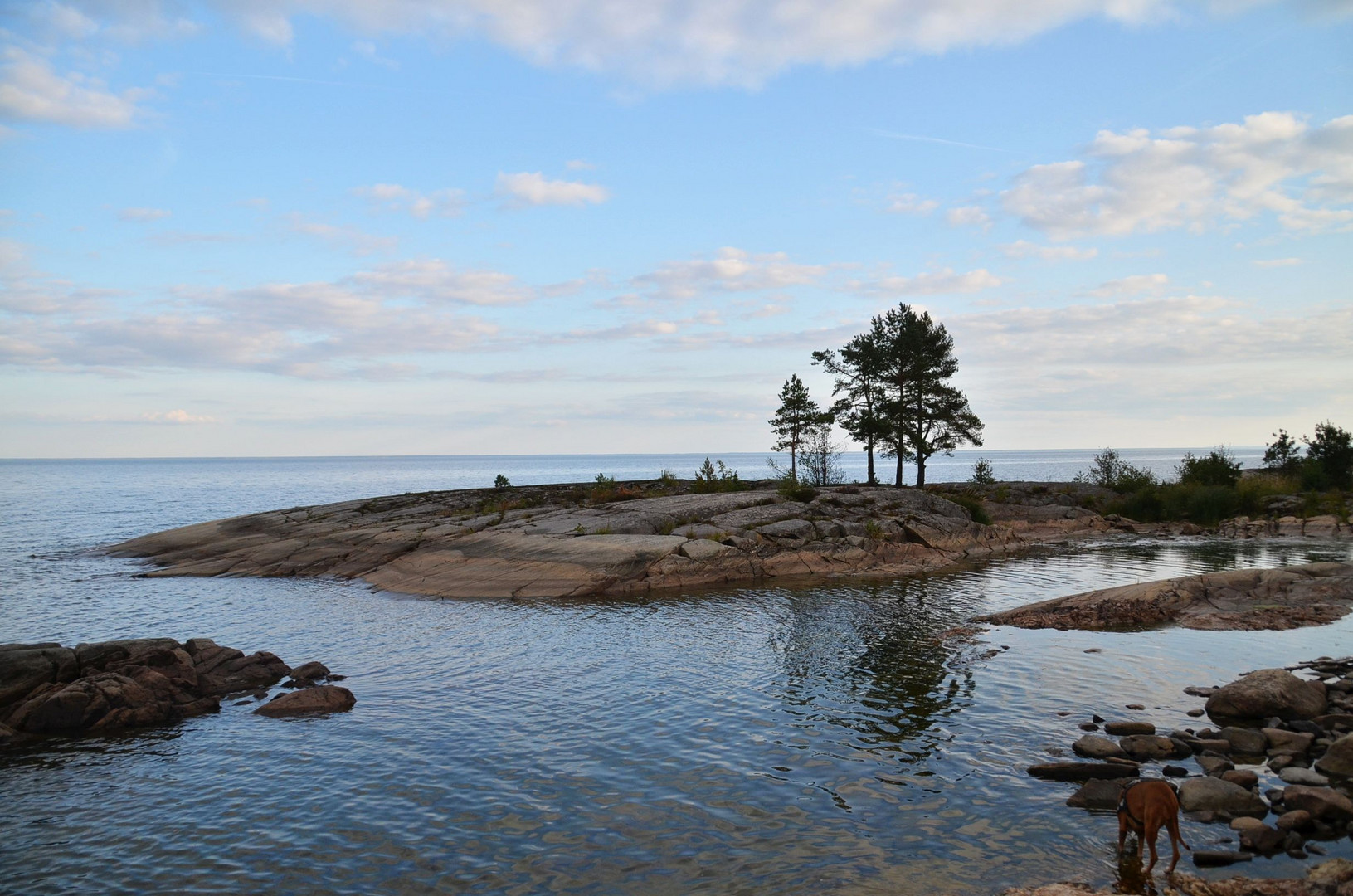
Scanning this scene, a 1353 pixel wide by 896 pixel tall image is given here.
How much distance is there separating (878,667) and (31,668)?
24.2 m

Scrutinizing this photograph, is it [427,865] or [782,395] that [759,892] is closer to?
[427,865]

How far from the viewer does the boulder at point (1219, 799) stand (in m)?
12.5

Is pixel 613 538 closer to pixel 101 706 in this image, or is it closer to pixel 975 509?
pixel 101 706

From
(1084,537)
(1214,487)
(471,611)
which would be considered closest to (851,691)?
(471,611)

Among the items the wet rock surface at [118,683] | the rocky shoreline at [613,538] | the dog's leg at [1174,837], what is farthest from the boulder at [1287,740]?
the rocky shoreline at [613,538]

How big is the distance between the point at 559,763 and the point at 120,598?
35.4m

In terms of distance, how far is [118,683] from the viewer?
67.9 ft

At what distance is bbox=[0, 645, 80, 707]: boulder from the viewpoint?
20.2 meters

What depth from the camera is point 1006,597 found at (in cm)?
3462

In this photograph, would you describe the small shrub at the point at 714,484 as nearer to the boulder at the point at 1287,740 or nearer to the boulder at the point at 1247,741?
the boulder at the point at 1247,741

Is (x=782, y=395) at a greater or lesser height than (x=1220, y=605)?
greater

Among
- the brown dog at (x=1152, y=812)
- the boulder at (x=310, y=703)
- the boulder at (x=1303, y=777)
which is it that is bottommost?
the boulder at (x=310, y=703)

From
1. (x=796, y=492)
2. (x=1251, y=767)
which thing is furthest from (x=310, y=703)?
(x=796, y=492)

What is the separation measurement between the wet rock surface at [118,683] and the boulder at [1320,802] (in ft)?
69.3
